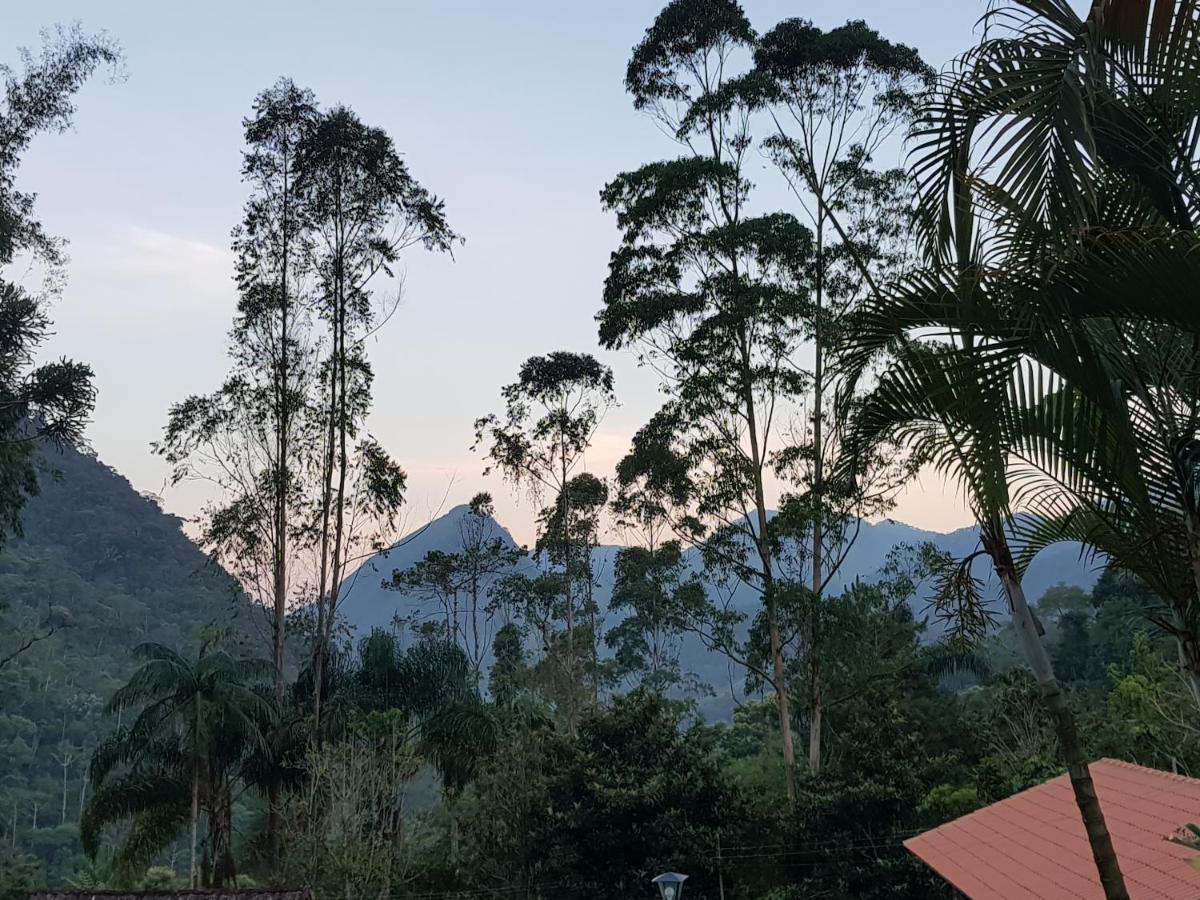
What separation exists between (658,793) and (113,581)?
61501 mm

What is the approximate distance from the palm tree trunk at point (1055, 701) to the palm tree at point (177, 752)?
52.3 ft

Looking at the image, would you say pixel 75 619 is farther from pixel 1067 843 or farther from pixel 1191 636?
pixel 1191 636

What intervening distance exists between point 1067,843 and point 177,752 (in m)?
14.2

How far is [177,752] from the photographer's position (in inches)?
704

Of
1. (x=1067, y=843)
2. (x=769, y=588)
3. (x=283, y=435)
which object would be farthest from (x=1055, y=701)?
(x=283, y=435)

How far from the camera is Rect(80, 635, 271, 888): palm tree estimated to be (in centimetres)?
1748

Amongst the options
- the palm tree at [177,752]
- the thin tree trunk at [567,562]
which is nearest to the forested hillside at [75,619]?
the thin tree trunk at [567,562]

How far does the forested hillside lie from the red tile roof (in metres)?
29.8

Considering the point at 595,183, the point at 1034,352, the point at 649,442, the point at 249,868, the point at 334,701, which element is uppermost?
the point at 595,183

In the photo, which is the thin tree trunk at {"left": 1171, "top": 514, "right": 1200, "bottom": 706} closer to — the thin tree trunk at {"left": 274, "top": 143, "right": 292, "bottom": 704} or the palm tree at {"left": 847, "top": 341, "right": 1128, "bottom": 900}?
the palm tree at {"left": 847, "top": 341, "right": 1128, "bottom": 900}

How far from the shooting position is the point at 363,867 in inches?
588

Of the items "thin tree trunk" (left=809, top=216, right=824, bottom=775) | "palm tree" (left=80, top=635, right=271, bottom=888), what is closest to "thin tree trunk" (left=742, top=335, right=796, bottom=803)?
"thin tree trunk" (left=809, top=216, right=824, bottom=775)

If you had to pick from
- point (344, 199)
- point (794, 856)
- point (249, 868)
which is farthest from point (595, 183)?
point (249, 868)

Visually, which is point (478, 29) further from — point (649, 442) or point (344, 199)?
point (649, 442)
